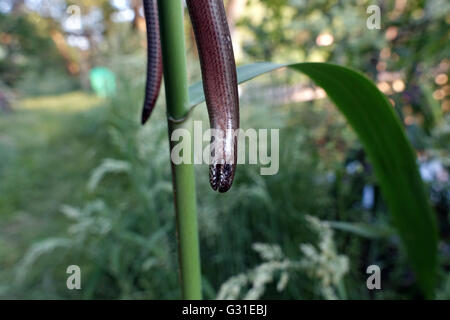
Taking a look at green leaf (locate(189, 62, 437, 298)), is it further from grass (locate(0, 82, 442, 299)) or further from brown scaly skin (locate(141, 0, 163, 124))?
grass (locate(0, 82, 442, 299))

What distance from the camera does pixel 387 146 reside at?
44 cm

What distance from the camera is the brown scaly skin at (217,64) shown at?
0.69ft

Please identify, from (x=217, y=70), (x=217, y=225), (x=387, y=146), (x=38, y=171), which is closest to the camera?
(x=217, y=70)

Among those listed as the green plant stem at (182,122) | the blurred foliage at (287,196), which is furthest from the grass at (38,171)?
the green plant stem at (182,122)

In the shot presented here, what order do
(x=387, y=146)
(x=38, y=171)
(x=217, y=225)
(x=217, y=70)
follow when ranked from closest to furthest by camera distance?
(x=217, y=70) → (x=387, y=146) → (x=217, y=225) → (x=38, y=171)

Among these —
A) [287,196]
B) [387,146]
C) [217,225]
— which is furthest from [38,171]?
[387,146]

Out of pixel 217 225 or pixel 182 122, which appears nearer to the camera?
pixel 182 122

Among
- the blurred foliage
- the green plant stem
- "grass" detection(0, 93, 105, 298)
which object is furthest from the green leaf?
"grass" detection(0, 93, 105, 298)

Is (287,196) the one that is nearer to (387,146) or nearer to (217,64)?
(387,146)

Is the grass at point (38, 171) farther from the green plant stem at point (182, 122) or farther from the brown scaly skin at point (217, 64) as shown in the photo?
the brown scaly skin at point (217, 64)

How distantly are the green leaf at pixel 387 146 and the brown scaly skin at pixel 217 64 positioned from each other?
59 mm

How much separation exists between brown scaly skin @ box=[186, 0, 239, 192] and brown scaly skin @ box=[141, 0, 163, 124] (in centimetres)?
7

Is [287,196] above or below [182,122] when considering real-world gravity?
below

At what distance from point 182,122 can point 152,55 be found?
2.5 inches
